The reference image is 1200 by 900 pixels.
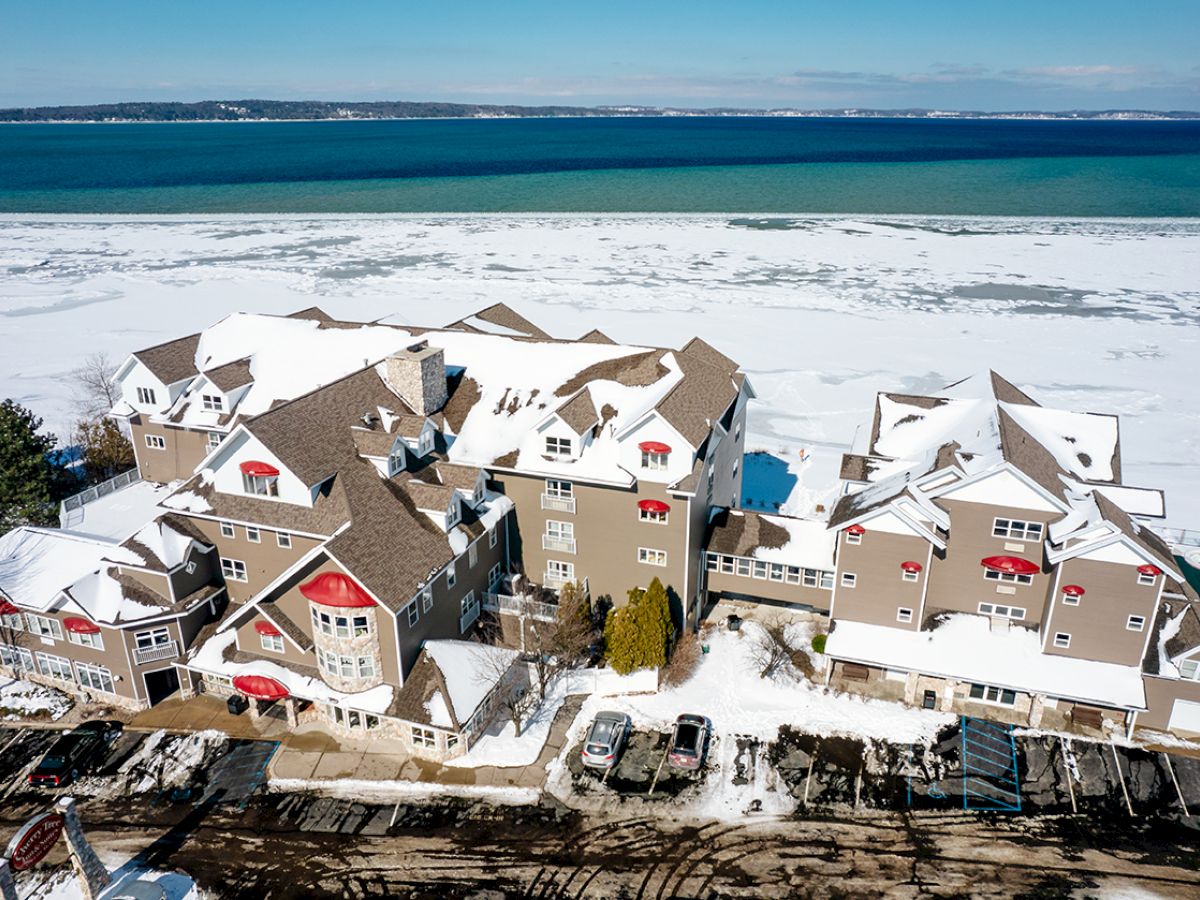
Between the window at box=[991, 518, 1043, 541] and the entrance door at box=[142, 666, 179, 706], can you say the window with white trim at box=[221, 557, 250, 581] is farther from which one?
the window at box=[991, 518, 1043, 541]

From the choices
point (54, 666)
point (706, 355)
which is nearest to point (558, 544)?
point (706, 355)

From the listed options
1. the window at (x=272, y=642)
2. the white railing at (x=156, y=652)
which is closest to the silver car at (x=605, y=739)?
the window at (x=272, y=642)

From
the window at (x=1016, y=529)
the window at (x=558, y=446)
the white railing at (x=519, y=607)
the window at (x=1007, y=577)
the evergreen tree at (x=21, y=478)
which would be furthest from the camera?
the evergreen tree at (x=21, y=478)

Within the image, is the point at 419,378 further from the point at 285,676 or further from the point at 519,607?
the point at 285,676

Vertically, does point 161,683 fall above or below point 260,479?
below

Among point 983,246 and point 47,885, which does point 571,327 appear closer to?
point 47,885

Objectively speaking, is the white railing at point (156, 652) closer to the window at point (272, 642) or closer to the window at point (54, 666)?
the window at point (54, 666)
